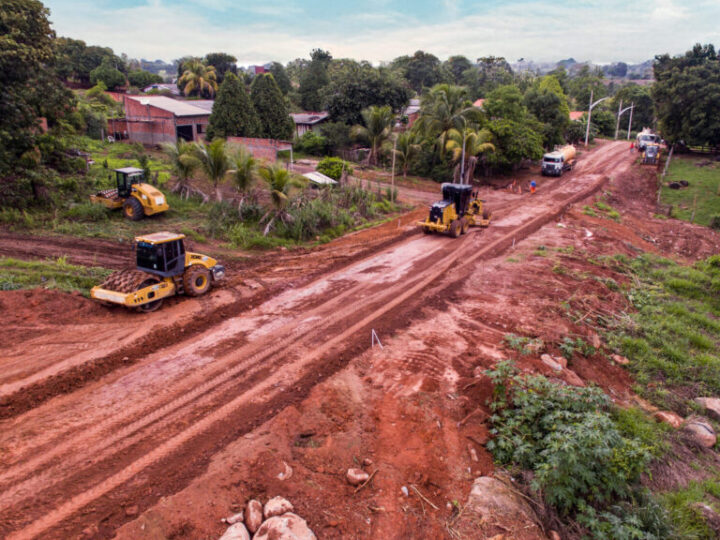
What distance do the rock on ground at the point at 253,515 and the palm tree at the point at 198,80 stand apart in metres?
64.0

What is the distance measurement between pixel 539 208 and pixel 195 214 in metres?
18.3

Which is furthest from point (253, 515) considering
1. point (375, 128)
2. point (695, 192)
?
point (695, 192)

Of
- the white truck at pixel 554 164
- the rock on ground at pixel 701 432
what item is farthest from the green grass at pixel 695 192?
the rock on ground at pixel 701 432

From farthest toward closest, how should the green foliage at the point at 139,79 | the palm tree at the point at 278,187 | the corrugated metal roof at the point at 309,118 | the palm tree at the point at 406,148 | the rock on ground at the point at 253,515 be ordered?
the green foliage at the point at 139,79 < the corrugated metal roof at the point at 309,118 < the palm tree at the point at 406,148 < the palm tree at the point at 278,187 < the rock on ground at the point at 253,515

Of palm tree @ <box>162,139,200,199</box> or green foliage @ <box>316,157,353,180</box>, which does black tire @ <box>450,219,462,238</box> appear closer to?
green foliage @ <box>316,157,353,180</box>

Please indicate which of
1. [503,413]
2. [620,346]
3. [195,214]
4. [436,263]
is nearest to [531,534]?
[503,413]

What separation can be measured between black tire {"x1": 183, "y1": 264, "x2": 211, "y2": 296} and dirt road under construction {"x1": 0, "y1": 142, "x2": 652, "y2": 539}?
1.05 ft

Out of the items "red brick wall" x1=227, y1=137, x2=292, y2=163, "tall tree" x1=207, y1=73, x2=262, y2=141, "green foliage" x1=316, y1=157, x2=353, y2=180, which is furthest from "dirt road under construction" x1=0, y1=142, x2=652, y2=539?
"tall tree" x1=207, y1=73, x2=262, y2=141

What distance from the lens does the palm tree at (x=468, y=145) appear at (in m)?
30.6

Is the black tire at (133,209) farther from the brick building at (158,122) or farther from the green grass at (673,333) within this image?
the brick building at (158,122)

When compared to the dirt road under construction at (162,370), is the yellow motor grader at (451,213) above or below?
above

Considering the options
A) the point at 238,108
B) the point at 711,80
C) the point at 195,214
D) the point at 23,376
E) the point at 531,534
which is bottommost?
the point at 531,534

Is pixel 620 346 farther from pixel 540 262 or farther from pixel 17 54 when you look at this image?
pixel 17 54

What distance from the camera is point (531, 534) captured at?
6512 millimetres
